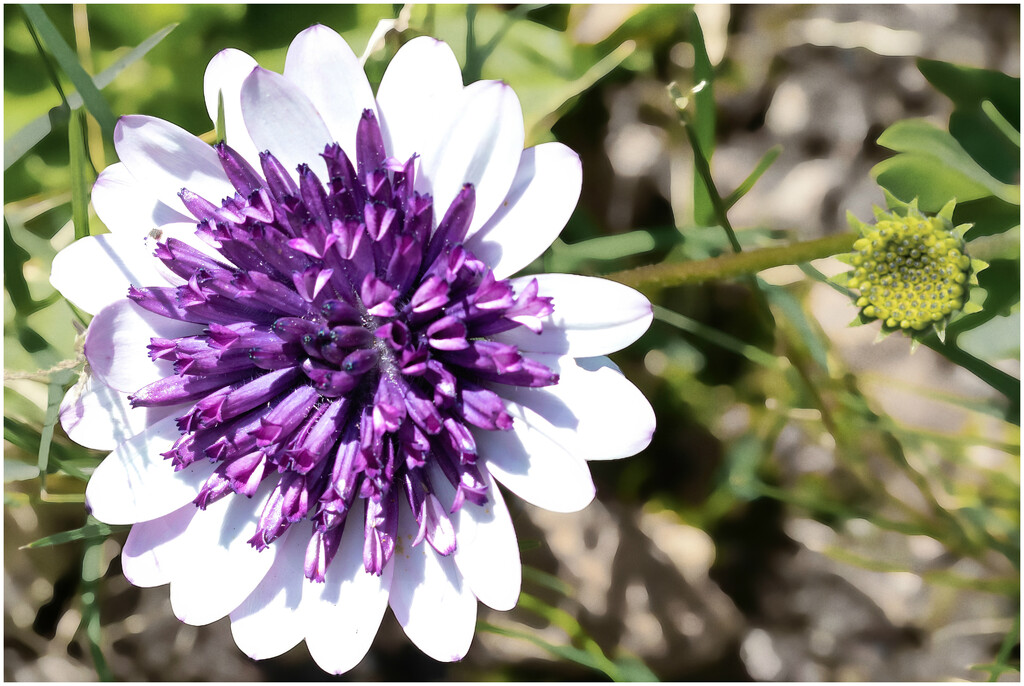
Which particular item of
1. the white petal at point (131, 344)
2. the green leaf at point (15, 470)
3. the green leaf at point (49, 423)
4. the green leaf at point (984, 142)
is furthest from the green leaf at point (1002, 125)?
the green leaf at point (15, 470)

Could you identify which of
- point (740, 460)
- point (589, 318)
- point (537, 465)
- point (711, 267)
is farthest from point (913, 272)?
point (740, 460)

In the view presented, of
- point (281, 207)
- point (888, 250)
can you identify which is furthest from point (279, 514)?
point (888, 250)

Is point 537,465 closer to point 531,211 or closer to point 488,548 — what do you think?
point 488,548

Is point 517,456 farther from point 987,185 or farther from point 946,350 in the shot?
point 987,185

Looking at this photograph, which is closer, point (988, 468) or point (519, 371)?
point (519, 371)

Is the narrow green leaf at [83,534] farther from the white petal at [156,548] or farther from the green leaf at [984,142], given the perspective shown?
the green leaf at [984,142]

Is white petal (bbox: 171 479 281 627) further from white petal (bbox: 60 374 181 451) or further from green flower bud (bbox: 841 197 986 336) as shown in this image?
green flower bud (bbox: 841 197 986 336)
